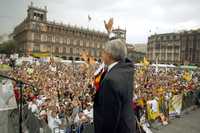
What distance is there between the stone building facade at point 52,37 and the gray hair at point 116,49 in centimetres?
7864

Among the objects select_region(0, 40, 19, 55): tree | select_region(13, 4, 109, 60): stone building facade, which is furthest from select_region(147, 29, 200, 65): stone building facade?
select_region(0, 40, 19, 55): tree

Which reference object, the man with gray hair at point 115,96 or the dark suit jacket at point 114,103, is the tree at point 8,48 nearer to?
the man with gray hair at point 115,96

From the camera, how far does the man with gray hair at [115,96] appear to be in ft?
6.59

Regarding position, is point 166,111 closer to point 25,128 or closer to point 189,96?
point 189,96

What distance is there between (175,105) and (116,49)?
8.84 m

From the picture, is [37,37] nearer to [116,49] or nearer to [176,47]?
[176,47]

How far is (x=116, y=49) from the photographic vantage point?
7.39 feet

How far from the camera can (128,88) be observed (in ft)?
7.05

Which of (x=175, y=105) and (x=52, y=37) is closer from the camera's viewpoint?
(x=175, y=105)

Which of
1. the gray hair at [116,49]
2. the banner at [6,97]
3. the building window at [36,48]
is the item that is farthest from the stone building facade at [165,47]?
the gray hair at [116,49]

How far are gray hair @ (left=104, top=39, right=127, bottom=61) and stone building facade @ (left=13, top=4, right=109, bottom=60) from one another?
78.6 m

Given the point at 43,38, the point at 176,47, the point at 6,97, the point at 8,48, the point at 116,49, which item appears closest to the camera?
the point at 116,49

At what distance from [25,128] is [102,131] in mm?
4343

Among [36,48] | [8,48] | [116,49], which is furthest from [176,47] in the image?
[116,49]
